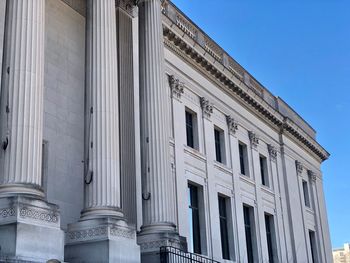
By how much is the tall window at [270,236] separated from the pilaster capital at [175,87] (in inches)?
415

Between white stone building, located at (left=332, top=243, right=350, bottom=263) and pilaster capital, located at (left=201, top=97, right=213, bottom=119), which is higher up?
white stone building, located at (left=332, top=243, right=350, bottom=263)

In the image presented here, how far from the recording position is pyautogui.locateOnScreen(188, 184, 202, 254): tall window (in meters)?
23.9

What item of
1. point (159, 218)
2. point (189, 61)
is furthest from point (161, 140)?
point (189, 61)

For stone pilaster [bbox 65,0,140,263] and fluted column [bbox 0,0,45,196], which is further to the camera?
stone pilaster [bbox 65,0,140,263]

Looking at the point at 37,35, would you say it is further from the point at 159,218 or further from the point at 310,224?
the point at 310,224

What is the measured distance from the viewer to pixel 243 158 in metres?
30.8

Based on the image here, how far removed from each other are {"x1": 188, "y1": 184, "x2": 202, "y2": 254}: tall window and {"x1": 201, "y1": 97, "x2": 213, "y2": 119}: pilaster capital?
153 inches

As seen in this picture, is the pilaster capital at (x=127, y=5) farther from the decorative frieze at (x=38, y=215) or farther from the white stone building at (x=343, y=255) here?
the white stone building at (x=343, y=255)

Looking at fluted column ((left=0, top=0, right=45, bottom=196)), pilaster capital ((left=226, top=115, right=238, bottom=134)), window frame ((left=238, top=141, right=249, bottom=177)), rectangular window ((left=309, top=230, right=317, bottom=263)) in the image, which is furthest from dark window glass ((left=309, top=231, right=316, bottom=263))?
fluted column ((left=0, top=0, right=45, bottom=196))

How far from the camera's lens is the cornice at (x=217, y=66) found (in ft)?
82.9

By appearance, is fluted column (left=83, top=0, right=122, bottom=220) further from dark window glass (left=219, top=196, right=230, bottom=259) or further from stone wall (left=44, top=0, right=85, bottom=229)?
dark window glass (left=219, top=196, right=230, bottom=259)

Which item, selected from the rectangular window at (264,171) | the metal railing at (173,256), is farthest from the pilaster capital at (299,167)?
the metal railing at (173,256)

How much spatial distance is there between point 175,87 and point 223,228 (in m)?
7.06

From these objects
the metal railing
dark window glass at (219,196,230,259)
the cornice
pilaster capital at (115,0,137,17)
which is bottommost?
the metal railing
